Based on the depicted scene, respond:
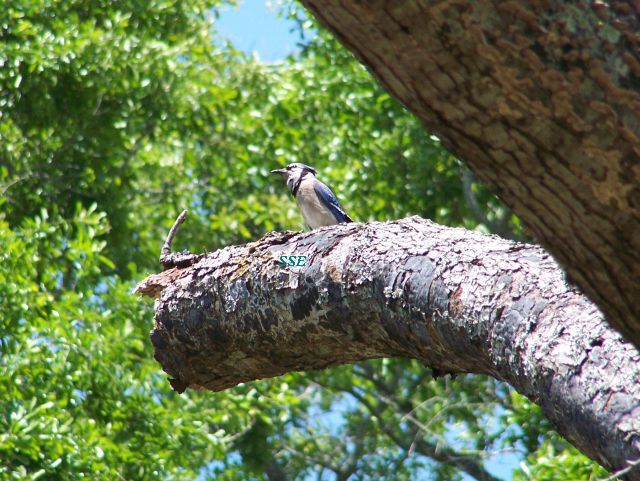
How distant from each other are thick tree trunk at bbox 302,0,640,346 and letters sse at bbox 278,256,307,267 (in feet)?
6.43

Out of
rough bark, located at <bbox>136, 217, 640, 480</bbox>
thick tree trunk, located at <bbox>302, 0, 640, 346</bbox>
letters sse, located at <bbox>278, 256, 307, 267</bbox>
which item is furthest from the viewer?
letters sse, located at <bbox>278, 256, 307, 267</bbox>

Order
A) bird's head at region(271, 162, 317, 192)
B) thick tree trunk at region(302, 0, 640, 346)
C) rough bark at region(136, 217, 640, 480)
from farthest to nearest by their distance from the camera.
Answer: bird's head at region(271, 162, 317, 192)
rough bark at region(136, 217, 640, 480)
thick tree trunk at region(302, 0, 640, 346)

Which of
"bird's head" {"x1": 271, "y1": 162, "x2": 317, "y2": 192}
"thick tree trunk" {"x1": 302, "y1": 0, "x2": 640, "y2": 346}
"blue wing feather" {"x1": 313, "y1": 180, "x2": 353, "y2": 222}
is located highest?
"bird's head" {"x1": 271, "y1": 162, "x2": 317, "y2": 192}

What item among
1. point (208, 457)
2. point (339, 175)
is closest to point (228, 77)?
point (339, 175)

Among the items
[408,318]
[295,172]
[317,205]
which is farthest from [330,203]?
[408,318]

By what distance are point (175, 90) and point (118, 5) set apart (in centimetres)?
155

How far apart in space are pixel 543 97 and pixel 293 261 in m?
2.12

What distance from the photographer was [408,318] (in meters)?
3.39

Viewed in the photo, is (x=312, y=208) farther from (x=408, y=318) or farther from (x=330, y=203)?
(x=408, y=318)

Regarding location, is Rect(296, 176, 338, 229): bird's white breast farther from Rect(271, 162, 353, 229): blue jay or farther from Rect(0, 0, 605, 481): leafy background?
Rect(0, 0, 605, 481): leafy background

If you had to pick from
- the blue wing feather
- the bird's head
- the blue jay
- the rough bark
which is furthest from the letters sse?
the bird's head

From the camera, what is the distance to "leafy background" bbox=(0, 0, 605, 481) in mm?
8773

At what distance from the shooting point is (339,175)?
1223 centimetres

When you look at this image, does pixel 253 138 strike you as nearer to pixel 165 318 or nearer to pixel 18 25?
pixel 18 25
